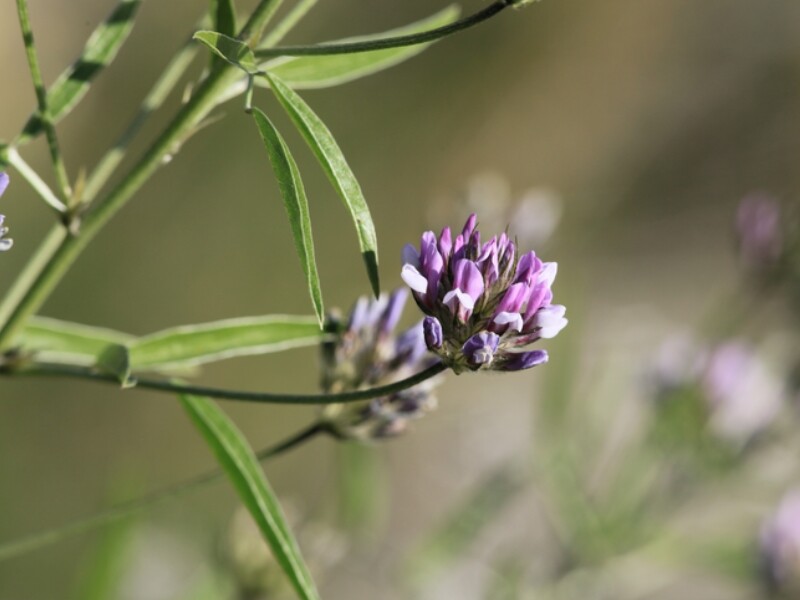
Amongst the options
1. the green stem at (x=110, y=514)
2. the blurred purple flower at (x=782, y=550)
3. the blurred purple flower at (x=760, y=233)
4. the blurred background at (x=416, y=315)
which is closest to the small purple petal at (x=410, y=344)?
the green stem at (x=110, y=514)

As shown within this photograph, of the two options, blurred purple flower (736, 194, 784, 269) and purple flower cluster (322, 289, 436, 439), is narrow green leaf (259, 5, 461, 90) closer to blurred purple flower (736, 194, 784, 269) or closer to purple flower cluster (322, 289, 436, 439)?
purple flower cluster (322, 289, 436, 439)

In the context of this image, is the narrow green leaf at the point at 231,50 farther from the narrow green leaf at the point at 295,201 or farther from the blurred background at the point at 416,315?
the blurred background at the point at 416,315

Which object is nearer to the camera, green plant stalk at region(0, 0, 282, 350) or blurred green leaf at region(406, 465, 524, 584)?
green plant stalk at region(0, 0, 282, 350)

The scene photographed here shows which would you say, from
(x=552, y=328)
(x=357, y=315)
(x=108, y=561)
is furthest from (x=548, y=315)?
(x=108, y=561)

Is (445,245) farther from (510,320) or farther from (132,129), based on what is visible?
(132,129)

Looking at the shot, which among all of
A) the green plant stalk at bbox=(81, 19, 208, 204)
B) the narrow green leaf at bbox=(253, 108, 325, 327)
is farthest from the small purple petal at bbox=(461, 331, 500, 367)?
the green plant stalk at bbox=(81, 19, 208, 204)

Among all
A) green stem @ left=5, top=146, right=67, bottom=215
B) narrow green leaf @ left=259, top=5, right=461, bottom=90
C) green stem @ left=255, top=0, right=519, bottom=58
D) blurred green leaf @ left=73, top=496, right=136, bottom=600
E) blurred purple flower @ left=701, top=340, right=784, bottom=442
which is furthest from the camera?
blurred purple flower @ left=701, top=340, right=784, bottom=442
